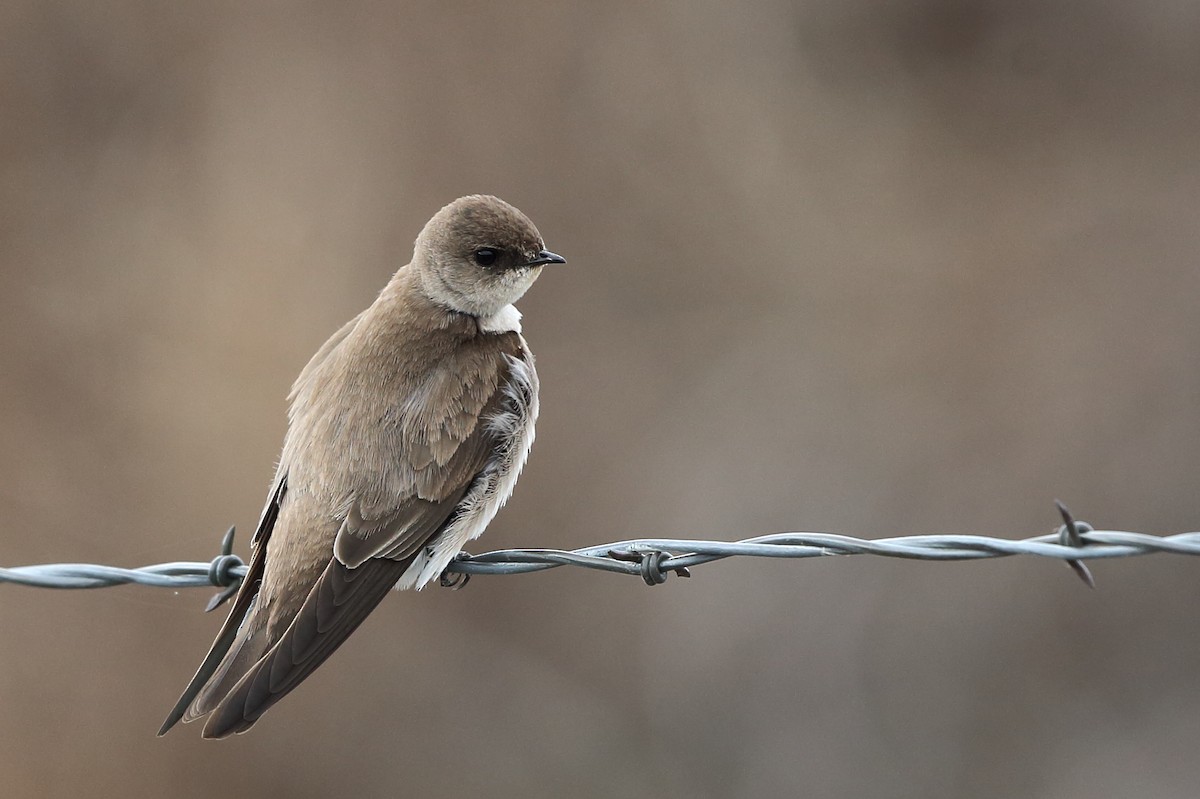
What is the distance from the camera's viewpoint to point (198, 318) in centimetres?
848

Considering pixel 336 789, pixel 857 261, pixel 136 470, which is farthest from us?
pixel 857 261

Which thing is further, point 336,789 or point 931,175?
point 931,175

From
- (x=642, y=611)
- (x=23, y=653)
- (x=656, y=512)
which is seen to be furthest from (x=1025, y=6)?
(x=23, y=653)

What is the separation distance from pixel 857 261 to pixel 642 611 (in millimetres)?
2932

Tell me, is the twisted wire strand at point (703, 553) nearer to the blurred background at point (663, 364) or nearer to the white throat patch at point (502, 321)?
the white throat patch at point (502, 321)


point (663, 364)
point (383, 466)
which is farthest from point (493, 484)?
point (663, 364)

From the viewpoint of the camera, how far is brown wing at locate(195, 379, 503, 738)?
3.79 metres

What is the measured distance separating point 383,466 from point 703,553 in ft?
4.35

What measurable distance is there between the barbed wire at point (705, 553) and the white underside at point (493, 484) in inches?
4.9

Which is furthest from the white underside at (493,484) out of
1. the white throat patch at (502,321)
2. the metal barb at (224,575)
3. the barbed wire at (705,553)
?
the metal barb at (224,575)

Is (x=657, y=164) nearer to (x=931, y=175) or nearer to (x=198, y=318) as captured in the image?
(x=931, y=175)

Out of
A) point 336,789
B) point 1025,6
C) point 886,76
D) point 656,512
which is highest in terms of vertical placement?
point 1025,6

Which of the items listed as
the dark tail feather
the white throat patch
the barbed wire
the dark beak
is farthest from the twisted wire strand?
the dark beak

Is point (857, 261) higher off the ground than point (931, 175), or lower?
lower
